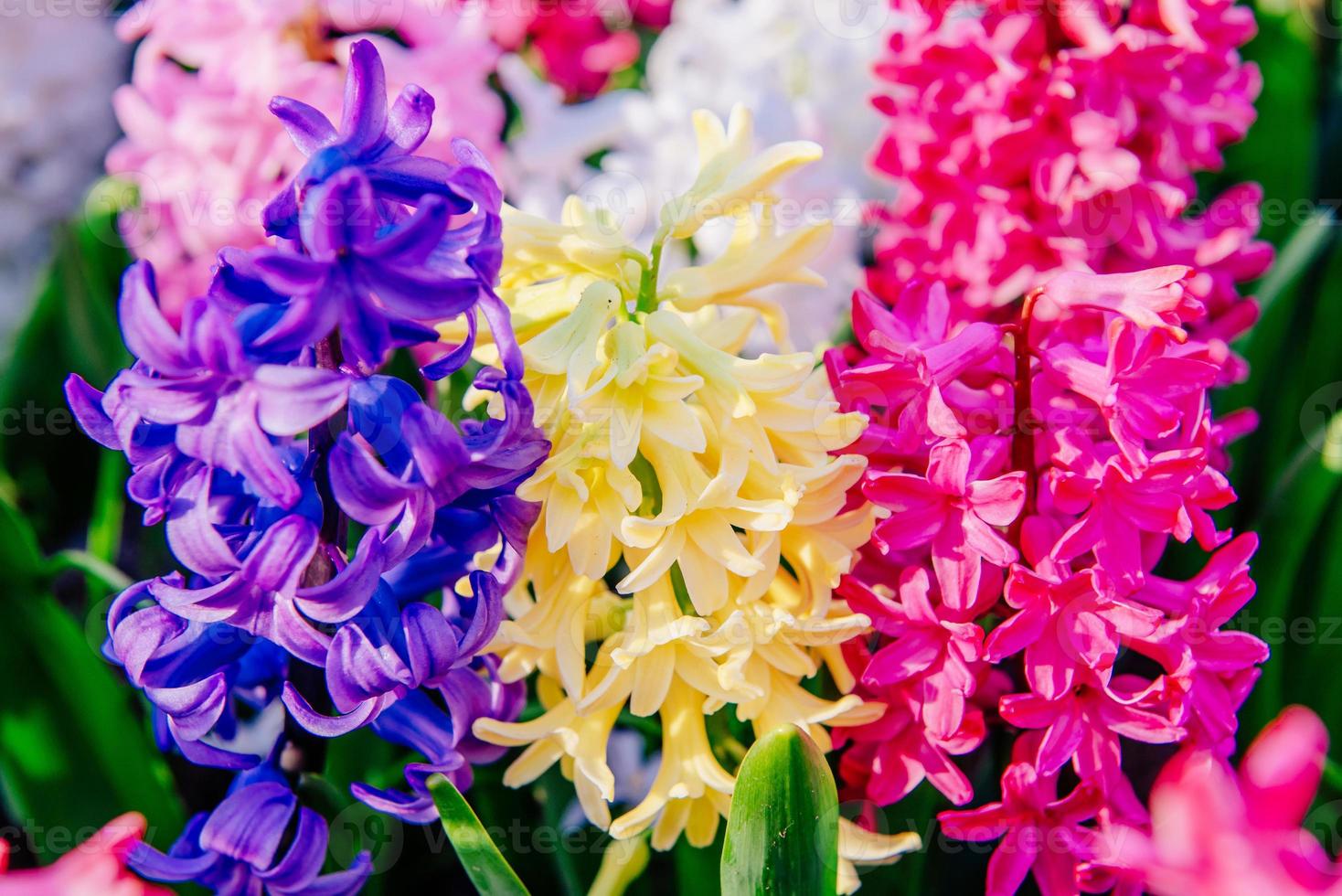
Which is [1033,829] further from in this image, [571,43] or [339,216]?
[571,43]

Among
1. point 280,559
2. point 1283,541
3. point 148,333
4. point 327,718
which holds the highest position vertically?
point 148,333

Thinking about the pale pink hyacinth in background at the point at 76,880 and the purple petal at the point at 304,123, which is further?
the purple petal at the point at 304,123

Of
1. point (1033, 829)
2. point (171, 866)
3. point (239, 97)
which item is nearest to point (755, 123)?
point (239, 97)

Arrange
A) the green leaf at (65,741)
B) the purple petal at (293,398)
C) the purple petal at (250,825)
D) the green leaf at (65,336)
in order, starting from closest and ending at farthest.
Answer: the purple petal at (293,398)
the purple petal at (250,825)
the green leaf at (65,741)
the green leaf at (65,336)

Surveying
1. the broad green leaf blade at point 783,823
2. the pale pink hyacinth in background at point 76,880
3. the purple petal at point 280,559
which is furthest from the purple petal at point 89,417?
the broad green leaf blade at point 783,823

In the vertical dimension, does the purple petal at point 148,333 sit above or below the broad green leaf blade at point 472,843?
above

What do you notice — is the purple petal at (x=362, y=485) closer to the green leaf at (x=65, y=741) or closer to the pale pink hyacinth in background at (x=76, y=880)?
the pale pink hyacinth in background at (x=76, y=880)

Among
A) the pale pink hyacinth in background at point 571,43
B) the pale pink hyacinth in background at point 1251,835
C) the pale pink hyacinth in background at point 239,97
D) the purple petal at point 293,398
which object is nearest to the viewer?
the pale pink hyacinth in background at point 1251,835
